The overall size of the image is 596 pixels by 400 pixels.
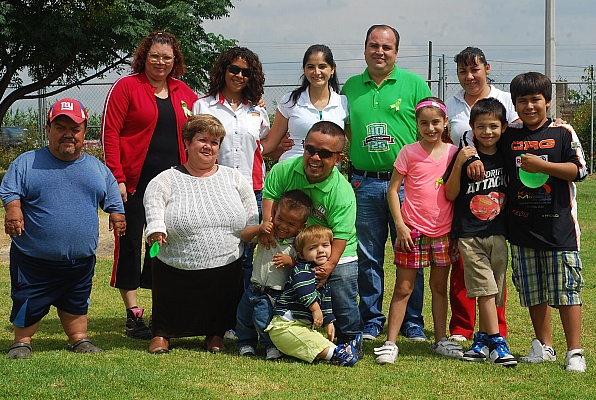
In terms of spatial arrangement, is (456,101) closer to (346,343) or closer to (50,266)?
(346,343)

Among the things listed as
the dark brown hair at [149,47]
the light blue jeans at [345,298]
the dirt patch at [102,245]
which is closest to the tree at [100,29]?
the dirt patch at [102,245]

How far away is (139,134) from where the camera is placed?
566cm

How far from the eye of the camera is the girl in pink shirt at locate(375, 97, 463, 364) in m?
5.05

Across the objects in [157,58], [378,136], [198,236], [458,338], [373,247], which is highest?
[157,58]

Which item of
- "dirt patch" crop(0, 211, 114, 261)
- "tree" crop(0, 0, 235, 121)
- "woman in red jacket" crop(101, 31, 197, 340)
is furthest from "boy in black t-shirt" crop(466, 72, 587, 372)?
"tree" crop(0, 0, 235, 121)

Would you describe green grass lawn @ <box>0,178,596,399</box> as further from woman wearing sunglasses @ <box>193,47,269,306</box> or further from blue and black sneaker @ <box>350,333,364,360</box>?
woman wearing sunglasses @ <box>193,47,269,306</box>

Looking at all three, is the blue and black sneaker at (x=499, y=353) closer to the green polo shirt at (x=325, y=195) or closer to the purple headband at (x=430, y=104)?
the green polo shirt at (x=325, y=195)

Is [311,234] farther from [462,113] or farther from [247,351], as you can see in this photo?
[462,113]

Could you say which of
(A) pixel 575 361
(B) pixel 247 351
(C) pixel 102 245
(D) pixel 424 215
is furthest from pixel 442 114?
(C) pixel 102 245

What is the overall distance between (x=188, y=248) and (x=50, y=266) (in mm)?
903

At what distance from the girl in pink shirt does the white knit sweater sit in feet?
3.37

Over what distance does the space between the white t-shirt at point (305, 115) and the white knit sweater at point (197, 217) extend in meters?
0.68

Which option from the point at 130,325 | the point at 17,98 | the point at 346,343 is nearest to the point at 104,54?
the point at 17,98

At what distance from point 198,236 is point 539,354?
2383 millimetres
